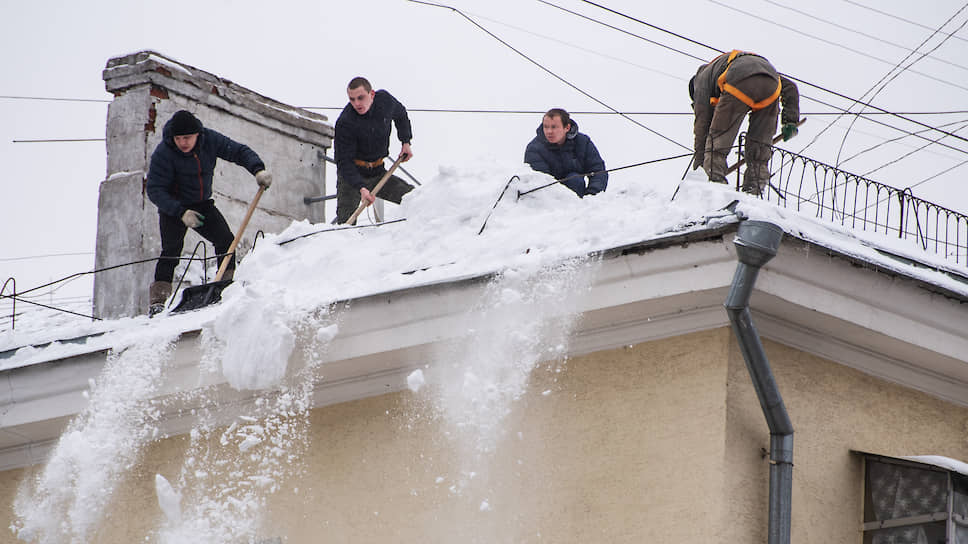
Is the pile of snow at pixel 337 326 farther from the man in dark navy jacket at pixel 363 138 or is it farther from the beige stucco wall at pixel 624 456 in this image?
the man in dark navy jacket at pixel 363 138

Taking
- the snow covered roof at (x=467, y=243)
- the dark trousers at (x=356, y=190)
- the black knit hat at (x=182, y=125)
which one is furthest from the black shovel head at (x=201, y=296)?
the dark trousers at (x=356, y=190)

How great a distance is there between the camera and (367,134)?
829 centimetres

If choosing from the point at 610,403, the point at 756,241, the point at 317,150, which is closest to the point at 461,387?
the point at 610,403

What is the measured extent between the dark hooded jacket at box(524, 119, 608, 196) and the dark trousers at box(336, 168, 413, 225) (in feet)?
4.85

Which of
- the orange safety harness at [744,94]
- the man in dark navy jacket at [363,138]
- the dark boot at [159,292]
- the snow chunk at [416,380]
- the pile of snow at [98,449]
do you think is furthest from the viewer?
the man in dark navy jacket at [363,138]

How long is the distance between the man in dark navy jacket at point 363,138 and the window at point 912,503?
410cm

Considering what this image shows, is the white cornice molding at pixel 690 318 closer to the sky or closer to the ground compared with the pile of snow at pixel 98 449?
closer to the sky

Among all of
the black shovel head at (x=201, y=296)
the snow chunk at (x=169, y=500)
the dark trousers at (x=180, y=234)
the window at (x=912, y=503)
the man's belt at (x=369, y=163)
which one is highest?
the man's belt at (x=369, y=163)

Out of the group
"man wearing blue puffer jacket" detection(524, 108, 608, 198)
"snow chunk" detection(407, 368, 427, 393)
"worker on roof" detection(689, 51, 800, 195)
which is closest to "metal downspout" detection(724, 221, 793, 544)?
"snow chunk" detection(407, 368, 427, 393)

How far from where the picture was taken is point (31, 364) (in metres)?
6.05

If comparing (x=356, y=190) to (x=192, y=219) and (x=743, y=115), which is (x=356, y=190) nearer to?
(x=192, y=219)

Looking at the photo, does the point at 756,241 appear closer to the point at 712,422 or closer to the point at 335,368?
the point at 712,422

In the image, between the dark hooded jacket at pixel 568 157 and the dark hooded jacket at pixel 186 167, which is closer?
the dark hooded jacket at pixel 568 157

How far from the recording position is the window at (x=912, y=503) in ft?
16.1
